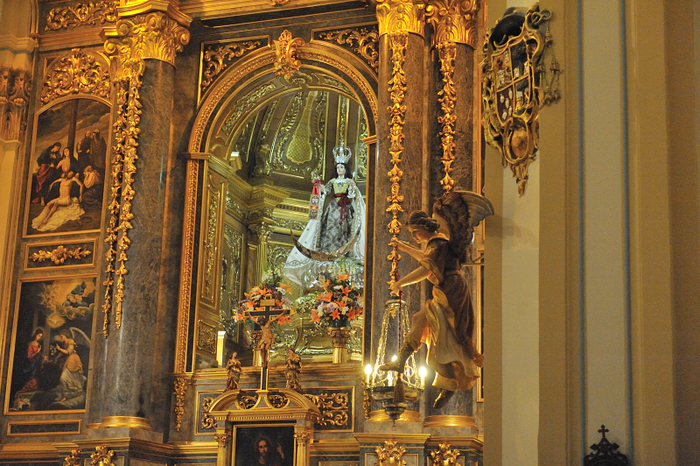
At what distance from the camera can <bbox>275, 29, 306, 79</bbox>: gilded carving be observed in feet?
44.4

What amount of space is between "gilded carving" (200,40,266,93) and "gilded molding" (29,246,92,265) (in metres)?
2.63

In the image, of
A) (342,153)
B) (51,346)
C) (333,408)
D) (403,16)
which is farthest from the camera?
(342,153)

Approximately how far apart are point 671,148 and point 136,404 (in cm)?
817

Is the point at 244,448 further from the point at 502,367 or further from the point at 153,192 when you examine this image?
the point at 502,367

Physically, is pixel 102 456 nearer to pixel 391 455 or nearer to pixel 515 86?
pixel 391 455

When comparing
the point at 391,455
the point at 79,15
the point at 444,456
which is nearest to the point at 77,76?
the point at 79,15

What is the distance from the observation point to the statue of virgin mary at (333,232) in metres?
14.7

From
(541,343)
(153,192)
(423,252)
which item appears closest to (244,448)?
(153,192)

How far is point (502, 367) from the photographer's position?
6352 millimetres

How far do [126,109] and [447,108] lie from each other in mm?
4092

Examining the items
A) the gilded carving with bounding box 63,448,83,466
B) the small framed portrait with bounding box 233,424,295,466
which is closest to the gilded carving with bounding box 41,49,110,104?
the gilded carving with bounding box 63,448,83,466

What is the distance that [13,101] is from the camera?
47.7ft

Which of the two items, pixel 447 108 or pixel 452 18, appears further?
pixel 452 18

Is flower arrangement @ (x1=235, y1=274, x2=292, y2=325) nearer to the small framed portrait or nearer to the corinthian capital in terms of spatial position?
the small framed portrait
